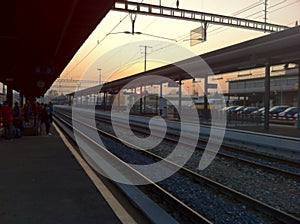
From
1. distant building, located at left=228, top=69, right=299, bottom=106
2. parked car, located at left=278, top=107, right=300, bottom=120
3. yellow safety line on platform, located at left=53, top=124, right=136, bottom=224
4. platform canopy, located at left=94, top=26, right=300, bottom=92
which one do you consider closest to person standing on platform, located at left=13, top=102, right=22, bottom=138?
yellow safety line on platform, located at left=53, top=124, right=136, bottom=224

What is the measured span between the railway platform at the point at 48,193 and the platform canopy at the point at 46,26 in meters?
3.76

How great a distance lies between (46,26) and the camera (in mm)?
10359

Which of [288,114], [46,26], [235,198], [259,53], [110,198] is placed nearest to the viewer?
[110,198]

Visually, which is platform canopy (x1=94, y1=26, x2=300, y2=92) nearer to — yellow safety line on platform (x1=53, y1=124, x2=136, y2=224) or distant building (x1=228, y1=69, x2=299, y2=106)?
yellow safety line on platform (x1=53, y1=124, x2=136, y2=224)

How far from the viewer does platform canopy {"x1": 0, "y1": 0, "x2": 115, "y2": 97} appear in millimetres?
8008

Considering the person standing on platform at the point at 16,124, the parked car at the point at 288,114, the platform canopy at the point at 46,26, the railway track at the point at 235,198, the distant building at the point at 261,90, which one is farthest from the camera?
the distant building at the point at 261,90

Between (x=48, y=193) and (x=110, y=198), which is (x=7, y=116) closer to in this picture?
(x=48, y=193)

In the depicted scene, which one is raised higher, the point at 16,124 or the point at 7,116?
the point at 7,116

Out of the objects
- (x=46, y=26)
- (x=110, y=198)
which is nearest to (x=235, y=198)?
(x=110, y=198)

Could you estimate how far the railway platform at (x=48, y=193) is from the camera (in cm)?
490

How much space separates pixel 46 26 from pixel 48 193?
234 inches

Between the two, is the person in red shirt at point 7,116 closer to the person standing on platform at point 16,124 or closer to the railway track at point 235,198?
the person standing on platform at point 16,124

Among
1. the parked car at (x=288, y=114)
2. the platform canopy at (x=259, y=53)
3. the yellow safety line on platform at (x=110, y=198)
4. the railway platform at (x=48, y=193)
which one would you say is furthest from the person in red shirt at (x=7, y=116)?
the parked car at (x=288, y=114)

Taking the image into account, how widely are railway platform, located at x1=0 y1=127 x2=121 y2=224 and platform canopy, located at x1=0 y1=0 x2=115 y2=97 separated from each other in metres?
3.76
